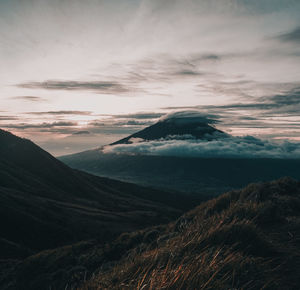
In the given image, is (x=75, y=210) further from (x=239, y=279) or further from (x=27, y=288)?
(x=239, y=279)

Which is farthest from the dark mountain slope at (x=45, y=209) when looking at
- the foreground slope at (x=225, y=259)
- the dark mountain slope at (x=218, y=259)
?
the foreground slope at (x=225, y=259)

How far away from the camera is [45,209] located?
8962 centimetres

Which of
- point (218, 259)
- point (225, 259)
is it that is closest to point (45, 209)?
point (218, 259)

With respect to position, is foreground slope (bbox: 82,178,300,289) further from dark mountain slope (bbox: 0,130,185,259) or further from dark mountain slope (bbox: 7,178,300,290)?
dark mountain slope (bbox: 0,130,185,259)

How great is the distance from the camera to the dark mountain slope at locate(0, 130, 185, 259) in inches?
2713

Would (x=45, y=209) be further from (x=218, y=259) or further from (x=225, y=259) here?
(x=225, y=259)

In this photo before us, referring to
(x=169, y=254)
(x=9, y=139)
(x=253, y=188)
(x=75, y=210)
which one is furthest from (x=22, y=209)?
(x=9, y=139)

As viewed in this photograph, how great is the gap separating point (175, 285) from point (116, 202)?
153 m

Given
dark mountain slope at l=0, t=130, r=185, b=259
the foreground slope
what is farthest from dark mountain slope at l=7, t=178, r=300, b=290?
dark mountain slope at l=0, t=130, r=185, b=259

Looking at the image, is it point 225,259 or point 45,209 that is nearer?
point 225,259

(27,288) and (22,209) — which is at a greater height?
(27,288)

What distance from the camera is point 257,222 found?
26.0 ft

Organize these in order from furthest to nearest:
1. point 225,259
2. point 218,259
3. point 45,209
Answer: point 45,209 < point 218,259 < point 225,259

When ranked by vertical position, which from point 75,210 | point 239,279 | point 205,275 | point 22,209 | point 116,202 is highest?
point 205,275
